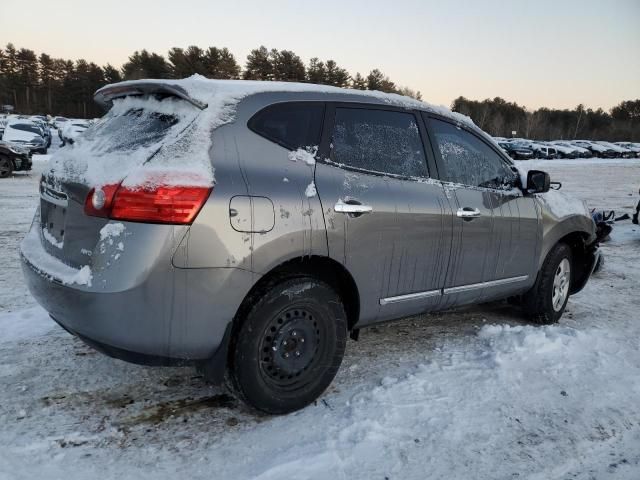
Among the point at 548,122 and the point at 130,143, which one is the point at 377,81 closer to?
the point at 548,122

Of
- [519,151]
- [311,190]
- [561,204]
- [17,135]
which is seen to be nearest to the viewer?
[311,190]

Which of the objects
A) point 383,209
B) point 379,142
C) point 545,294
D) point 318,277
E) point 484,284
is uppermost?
point 379,142

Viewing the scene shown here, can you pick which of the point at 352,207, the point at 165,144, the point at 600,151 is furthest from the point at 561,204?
the point at 600,151

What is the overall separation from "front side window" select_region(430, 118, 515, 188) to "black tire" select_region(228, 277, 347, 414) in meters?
1.43

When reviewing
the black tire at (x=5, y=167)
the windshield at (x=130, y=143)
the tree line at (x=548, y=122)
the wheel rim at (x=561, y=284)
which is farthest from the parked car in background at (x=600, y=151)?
the windshield at (x=130, y=143)

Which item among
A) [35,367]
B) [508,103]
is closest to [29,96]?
[508,103]

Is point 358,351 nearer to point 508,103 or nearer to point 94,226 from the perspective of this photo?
point 94,226

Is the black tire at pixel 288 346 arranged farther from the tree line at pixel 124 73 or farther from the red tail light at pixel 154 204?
the tree line at pixel 124 73

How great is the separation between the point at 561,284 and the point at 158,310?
12.7 ft

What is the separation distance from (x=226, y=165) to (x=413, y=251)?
4.65 ft

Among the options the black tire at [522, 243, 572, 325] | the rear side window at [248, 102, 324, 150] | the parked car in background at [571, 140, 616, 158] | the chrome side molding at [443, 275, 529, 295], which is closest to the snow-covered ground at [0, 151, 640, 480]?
the black tire at [522, 243, 572, 325]

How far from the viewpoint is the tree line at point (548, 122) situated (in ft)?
301

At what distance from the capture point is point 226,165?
263cm

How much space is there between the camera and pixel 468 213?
376 cm
